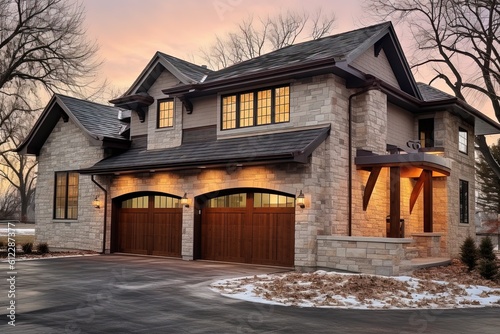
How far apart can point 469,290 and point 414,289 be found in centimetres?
145

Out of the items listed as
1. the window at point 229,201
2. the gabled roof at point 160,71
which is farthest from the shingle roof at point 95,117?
the window at point 229,201

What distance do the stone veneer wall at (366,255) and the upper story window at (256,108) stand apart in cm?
475

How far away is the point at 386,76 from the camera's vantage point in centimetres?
2039

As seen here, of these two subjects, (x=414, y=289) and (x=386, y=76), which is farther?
(x=386, y=76)

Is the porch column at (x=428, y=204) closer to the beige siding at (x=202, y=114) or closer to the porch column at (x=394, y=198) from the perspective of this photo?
the porch column at (x=394, y=198)

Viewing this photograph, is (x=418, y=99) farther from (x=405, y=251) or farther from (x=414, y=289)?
(x=414, y=289)

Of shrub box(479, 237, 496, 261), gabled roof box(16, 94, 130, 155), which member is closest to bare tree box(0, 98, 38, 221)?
gabled roof box(16, 94, 130, 155)

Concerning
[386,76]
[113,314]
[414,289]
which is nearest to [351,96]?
[386,76]

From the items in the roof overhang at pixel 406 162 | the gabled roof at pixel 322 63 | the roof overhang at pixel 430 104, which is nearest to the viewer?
the gabled roof at pixel 322 63

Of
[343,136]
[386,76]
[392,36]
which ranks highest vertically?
[392,36]

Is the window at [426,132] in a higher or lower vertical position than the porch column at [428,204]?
higher

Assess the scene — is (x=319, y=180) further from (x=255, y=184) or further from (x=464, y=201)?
(x=464, y=201)

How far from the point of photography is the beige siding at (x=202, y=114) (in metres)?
19.8

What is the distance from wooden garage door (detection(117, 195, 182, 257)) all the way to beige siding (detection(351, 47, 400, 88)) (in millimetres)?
8521
